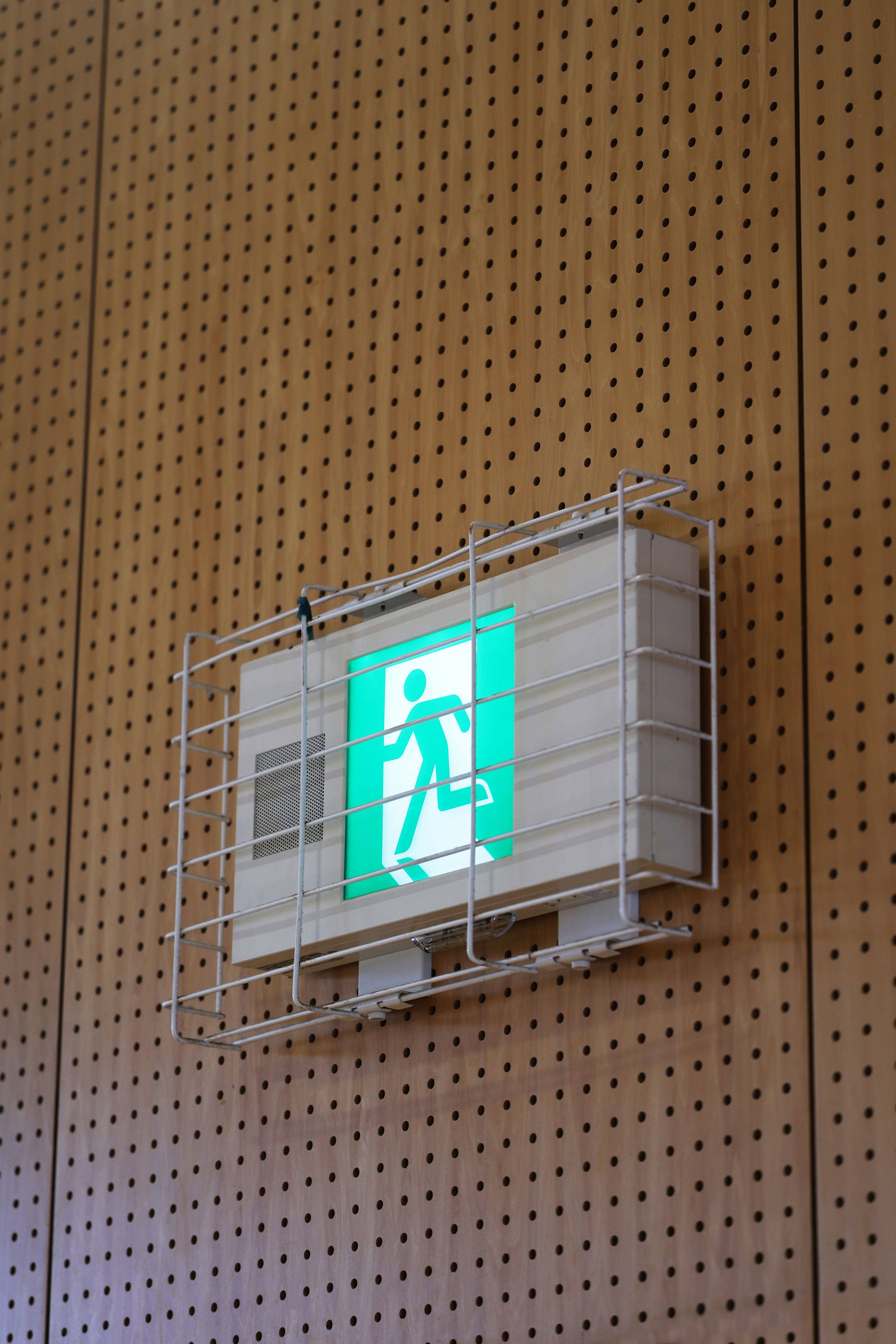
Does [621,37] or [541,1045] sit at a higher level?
[621,37]

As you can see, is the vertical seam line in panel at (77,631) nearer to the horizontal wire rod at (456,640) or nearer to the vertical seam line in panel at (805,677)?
the horizontal wire rod at (456,640)

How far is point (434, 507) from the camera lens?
3365 millimetres

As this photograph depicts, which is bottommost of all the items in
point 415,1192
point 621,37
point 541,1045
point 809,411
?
point 415,1192

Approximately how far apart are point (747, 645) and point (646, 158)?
0.96 meters

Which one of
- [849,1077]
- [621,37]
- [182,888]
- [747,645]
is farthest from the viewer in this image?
[182,888]

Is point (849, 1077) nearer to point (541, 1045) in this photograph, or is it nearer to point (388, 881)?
point (541, 1045)

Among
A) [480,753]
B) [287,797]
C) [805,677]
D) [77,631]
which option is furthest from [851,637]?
[77,631]

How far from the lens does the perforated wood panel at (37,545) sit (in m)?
3.77

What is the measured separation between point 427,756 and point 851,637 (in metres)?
0.76

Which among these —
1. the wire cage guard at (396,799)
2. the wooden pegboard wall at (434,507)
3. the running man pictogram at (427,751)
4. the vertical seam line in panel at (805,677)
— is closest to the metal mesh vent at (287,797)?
the wire cage guard at (396,799)

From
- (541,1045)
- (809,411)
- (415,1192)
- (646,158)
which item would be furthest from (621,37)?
(415,1192)

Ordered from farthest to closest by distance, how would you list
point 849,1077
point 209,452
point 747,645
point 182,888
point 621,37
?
point 209,452
point 182,888
point 621,37
point 747,645
point 849,1077

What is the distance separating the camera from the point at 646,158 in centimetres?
315

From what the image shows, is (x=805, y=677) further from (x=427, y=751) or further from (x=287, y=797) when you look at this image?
(x=287, y=797)
